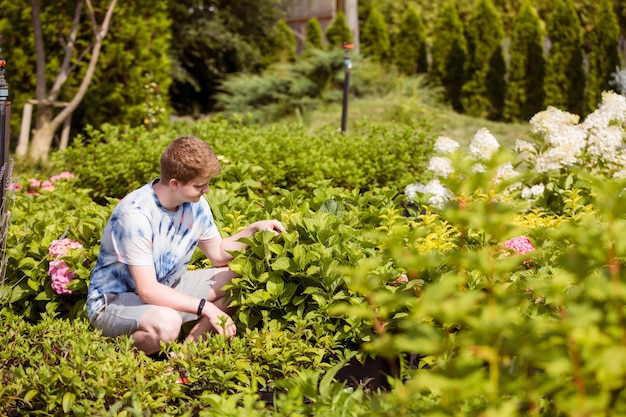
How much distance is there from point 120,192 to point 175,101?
1123 centimetres

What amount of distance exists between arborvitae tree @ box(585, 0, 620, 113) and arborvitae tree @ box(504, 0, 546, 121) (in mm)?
931

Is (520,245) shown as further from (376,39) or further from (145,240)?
(376,39)

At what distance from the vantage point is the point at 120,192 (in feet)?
18.8

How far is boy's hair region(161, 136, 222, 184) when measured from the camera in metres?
3.03

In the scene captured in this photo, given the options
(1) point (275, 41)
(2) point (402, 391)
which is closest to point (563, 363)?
(2) point (402, 391)

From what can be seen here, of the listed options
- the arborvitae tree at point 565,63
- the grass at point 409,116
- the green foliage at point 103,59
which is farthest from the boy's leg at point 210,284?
the arborvitae tree at point 565,63

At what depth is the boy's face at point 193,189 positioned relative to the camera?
3078mm

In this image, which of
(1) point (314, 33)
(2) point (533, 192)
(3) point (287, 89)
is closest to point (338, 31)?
(1) point (314, 33)

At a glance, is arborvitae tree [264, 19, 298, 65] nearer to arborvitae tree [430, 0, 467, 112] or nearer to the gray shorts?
arborvitae tree [430, 0, 467, 112]

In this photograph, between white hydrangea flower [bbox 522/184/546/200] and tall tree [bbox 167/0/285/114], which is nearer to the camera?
white hydrangea flower [bbox 522/184/546/200]

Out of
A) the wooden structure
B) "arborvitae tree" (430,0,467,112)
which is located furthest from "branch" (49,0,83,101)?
the wooden structure

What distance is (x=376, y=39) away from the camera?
1623 cm

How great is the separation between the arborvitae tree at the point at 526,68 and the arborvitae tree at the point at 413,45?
2116 millimetres

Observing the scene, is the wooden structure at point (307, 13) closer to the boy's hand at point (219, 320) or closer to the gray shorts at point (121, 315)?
the gray shorts at point (121, 315)
